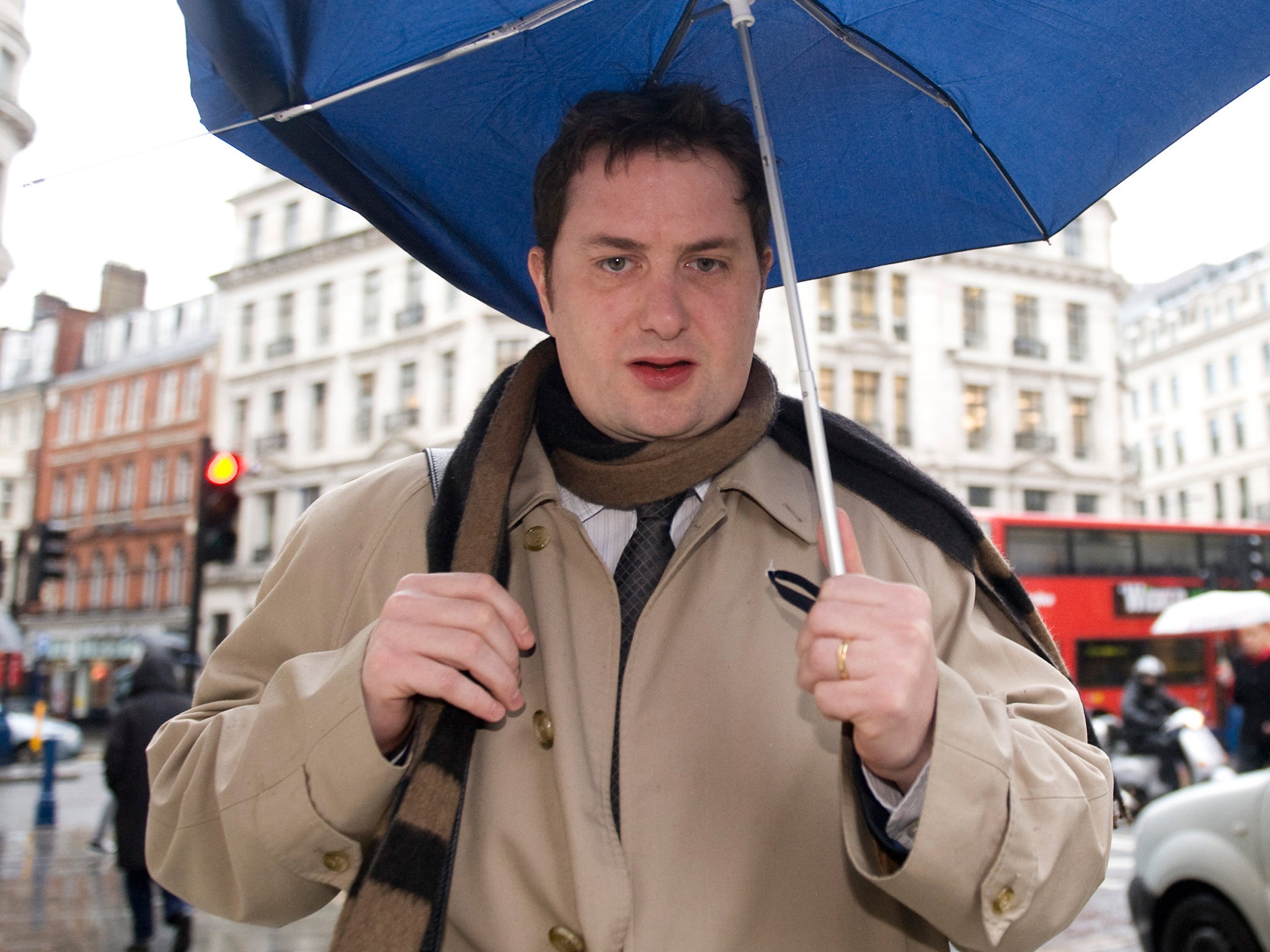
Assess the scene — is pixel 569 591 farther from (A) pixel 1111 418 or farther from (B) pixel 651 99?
(A) pixel 1111 418

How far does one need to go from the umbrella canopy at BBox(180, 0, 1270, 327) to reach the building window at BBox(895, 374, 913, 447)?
100ft

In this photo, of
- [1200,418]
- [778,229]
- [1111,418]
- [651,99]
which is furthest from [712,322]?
[1200,418]

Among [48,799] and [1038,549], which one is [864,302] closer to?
[1038,549]

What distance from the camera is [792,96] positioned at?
2107 mm

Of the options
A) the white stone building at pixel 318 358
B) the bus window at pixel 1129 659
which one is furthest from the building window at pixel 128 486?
the bus window at pixel 1129 659

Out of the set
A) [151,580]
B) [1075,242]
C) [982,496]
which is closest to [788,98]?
[982,496]

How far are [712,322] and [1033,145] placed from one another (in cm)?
69

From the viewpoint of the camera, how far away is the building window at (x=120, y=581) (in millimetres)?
41281

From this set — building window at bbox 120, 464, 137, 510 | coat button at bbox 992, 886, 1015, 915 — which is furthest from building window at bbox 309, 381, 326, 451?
coat button at bbox 992, 886, 1015, 915

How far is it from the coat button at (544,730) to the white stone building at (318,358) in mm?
29329

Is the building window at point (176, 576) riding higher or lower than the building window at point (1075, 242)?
lower

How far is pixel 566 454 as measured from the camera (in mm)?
2025

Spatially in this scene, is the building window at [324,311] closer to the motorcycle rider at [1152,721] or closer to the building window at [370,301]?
the building window at [370,301]

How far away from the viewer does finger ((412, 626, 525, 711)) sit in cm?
145
